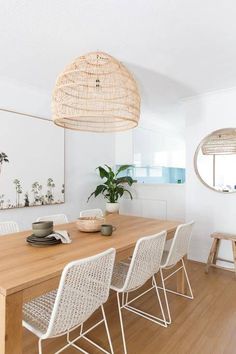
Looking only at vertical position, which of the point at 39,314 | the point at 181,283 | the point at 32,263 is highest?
the point at 32,263

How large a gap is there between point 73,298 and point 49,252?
412 mm

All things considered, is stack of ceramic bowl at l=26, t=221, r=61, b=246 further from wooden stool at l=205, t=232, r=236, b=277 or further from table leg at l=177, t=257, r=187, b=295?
wooden stool at l=205, t=232, r=236, b=277

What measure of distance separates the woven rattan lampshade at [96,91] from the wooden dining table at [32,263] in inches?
36.3

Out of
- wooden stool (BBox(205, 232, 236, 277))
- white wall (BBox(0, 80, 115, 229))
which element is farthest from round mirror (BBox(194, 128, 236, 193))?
white wall (BBox(0, 80, 115, 229))

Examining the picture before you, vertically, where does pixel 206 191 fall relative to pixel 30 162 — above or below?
below

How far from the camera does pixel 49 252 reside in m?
1.55

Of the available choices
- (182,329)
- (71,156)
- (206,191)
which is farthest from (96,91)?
(206,191)

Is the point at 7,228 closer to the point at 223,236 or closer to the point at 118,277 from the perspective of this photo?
the point at 118,277

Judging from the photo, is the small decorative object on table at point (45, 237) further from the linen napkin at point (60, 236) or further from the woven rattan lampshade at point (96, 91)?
the woven rattan lampshade at point (96, 91)

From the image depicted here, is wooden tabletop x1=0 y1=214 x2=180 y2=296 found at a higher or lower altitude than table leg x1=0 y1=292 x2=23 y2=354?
higher

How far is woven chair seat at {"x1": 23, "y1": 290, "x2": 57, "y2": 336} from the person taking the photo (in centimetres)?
126

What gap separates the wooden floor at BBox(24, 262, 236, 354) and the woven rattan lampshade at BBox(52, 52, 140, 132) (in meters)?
1.62

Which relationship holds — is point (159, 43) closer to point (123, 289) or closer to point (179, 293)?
point (123, 289)

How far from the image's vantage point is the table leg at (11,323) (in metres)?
1.06
